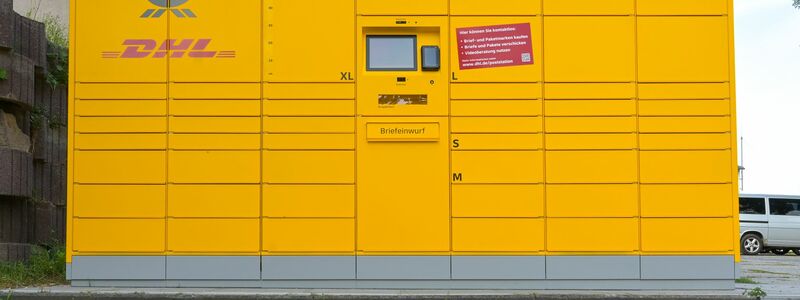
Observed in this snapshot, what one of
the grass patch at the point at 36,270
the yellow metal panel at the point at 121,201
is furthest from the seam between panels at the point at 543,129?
the grass patch at the point at 36,270

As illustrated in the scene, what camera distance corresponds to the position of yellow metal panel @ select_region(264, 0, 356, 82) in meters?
7.16

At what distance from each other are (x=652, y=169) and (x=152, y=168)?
4.62m

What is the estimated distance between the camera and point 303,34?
7180mm

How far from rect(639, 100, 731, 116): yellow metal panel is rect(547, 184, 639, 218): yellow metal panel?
73cm

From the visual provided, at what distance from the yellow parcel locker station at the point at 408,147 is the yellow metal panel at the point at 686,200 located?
0.01 meters

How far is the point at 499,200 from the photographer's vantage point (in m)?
7.09

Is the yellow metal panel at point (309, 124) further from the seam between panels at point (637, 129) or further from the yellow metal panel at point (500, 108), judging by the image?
the seam between panels at point (637, 129)

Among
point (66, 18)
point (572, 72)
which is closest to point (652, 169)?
point (572, 72)

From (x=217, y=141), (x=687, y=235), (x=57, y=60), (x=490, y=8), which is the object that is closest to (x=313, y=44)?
(x=217, y=141)

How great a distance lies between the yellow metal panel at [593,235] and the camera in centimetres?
707

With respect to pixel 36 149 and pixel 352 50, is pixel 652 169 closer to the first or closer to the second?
pixel 352 50

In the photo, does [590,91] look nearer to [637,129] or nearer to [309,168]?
[637,129]

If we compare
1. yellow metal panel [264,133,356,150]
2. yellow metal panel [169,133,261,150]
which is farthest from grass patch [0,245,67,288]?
yellow metal panel [264,133,356,150]

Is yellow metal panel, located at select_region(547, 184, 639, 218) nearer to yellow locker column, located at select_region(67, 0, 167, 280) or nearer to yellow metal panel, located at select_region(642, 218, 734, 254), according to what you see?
yellow metal panel, located at select_region(642, 218, 734, 254)
